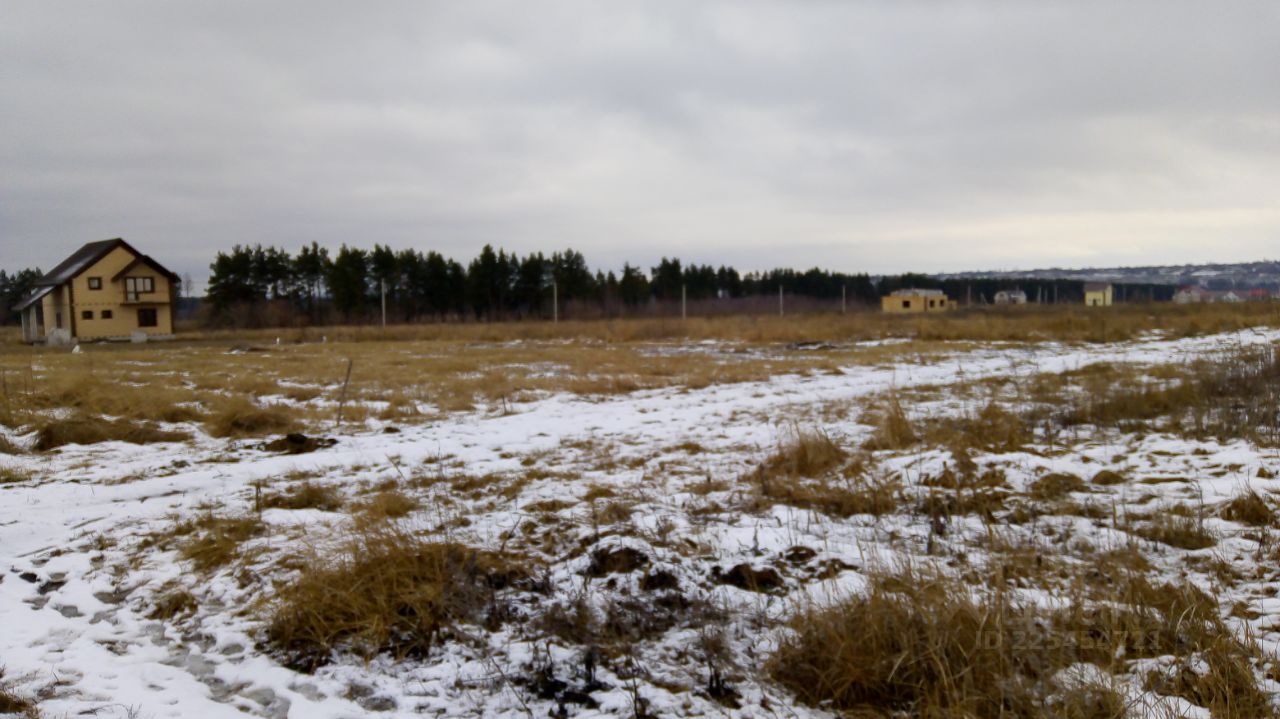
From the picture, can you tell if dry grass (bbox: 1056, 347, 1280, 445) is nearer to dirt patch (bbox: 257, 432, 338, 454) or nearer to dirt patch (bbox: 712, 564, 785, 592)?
dirt patch (bbox: 712, 564, 785, 592)

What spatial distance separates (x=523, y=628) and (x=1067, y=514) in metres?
3.89

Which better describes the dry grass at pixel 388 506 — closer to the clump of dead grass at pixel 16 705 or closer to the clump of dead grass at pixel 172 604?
the clump of dead grass at pixel 172 604

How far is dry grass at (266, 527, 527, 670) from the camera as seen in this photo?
11.3 ft

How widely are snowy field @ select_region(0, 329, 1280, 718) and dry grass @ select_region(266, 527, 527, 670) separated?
0.04 meters

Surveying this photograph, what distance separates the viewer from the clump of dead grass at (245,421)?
9398mm

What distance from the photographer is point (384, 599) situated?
360 cm

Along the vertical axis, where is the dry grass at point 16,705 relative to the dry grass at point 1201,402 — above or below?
below

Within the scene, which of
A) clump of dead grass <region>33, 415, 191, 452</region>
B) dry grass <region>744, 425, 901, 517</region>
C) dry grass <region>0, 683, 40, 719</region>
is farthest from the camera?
clump of dead grass <region>33, 415, 191, 452</region>

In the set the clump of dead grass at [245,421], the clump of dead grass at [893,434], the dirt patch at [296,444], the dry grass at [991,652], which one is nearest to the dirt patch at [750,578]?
the dry grass at [991,652]

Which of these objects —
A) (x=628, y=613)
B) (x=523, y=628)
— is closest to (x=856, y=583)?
(x=628, y=613)

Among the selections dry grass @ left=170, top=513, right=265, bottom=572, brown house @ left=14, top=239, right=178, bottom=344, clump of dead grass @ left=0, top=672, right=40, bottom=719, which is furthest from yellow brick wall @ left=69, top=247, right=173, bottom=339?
clump of dead grass @ left=0, top=672, right=40, bottom=719

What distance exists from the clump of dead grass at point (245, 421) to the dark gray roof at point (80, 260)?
49.6 meters

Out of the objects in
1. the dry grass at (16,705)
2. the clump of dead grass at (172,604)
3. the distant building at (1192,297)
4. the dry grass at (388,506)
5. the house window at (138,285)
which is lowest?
the clump of dead grass at (172,604)

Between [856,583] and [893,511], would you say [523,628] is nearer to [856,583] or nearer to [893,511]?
[856,583]
